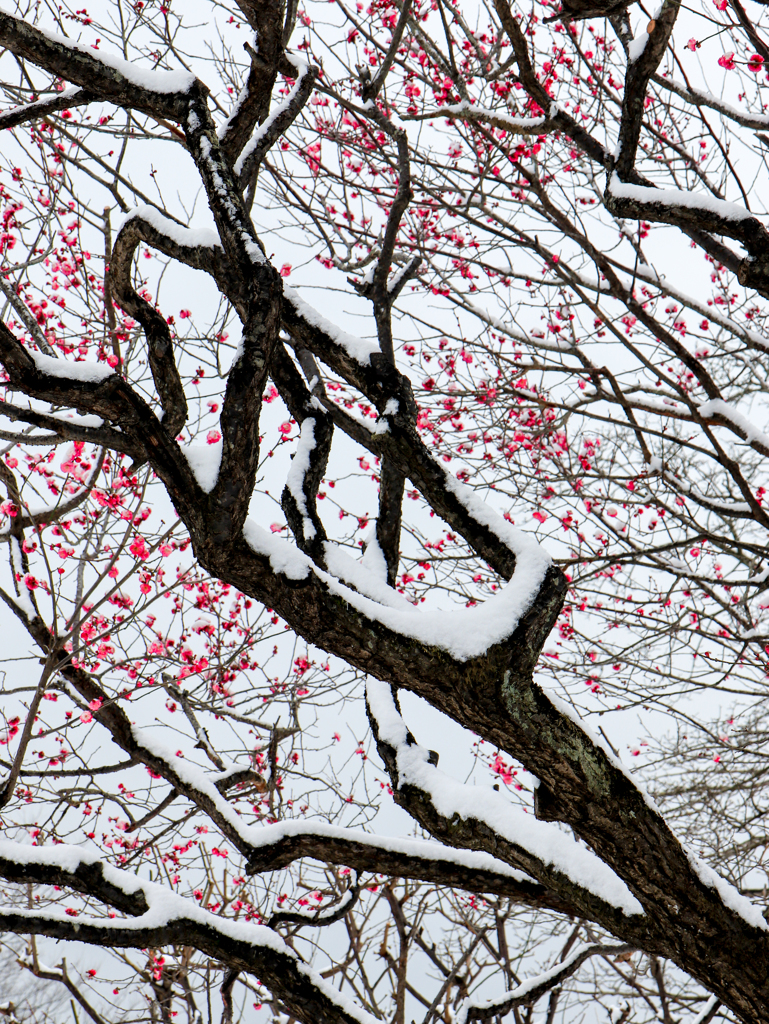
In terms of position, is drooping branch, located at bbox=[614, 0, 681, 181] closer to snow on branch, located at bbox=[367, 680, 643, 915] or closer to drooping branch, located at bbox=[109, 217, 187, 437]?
drooping branch, located at bbox=[109, 217, 187, 437]

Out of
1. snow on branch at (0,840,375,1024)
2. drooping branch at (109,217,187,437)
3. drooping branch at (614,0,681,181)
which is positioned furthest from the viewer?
snow on branch at (0,840,375,1024)

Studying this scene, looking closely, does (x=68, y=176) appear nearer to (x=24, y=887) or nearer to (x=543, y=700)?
(x=543, y=700)

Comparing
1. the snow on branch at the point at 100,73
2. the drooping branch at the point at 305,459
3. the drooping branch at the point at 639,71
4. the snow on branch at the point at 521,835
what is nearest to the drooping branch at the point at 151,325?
the snow on branch at the point at 100,73

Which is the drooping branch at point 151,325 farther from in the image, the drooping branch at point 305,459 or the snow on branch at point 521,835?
the snow on branch at point 521,835

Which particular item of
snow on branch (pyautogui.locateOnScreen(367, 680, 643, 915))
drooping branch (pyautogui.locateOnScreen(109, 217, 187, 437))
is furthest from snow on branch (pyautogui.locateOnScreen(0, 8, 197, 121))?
snow on branch (pyautogui.locateOnScreen(367, 680, 643, 915))

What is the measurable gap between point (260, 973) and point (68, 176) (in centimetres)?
425

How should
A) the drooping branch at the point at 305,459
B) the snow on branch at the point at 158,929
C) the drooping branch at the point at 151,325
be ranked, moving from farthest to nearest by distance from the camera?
the drooping branch at the point at 305,459 < the snow on branch at the point at 158,929 < the drooping branch at the point at 151,325

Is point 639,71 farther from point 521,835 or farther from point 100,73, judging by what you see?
point 521,835

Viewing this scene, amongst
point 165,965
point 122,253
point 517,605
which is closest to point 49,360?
point 122,253

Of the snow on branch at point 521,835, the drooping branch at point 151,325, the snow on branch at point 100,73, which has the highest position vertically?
the snow on branch at point 100,73

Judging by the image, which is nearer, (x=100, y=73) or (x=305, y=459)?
(x=100, y=73)

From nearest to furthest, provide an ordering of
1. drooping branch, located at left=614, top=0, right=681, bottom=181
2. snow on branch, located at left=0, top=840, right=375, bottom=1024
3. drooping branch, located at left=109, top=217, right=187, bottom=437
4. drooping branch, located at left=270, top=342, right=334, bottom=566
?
drooping branch, located at left=109, top=217, right=187, bottom=437 < drooping branch, located at left=614, top=0, right=681, bottom=181 < snow on branch, located at left=0, top=840, right=375, bottom=1024 < drooping branch, located at left=270, top=342, right=334, bottom=566

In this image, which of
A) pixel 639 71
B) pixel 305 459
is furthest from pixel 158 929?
pixel 639 71

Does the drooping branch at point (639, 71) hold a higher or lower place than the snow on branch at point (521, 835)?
higher
